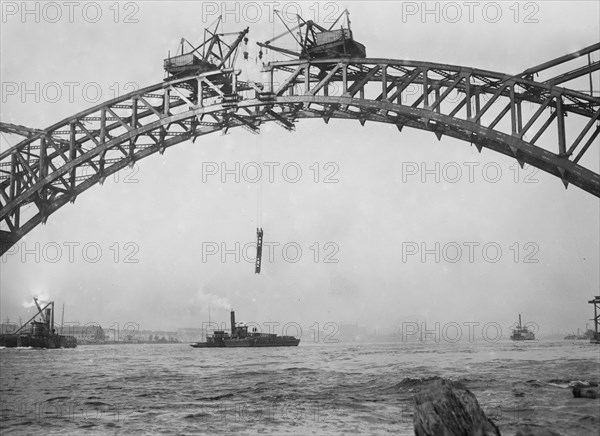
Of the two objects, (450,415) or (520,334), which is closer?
(450,415)

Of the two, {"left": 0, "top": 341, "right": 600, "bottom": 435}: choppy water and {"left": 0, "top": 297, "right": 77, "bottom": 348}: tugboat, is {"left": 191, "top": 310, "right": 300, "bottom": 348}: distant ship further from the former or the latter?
{"left": 0, "top": 341, "right": 600, "bottom": 435}: choppy water

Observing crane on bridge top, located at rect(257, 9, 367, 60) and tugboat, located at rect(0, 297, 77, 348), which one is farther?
tugboat, located at rect(0, 297, 77, 348)

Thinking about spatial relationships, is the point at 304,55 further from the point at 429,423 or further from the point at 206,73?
the point at 429,423

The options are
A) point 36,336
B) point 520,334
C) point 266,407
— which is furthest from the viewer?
point 520,334

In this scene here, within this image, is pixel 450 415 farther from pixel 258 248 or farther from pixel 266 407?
pixel 258 248

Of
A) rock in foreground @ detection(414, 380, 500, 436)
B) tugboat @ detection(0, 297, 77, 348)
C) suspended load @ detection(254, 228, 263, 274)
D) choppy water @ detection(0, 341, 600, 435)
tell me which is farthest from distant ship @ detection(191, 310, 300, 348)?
rock in foreground @ detection(414, 380, 500, 436)

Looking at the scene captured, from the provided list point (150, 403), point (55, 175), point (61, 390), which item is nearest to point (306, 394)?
point (150, 403)

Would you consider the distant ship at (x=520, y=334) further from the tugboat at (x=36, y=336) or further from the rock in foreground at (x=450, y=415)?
the rock in foreground at (x=450, y=415)

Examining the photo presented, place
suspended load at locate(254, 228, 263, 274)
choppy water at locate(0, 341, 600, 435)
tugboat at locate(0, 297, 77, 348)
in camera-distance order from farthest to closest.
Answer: tugboat at locate(0, 297, 77, 348) → suspended load at locate(254, 228, 263, 274) → choppy water at locate(0, 341, 600, 435)

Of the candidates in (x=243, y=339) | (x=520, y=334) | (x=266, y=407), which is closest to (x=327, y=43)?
(x=266, y=407)

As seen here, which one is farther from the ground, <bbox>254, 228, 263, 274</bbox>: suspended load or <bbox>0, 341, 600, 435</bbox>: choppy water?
<bbox>254, 228, 263, 274</bbox>: suspended load
